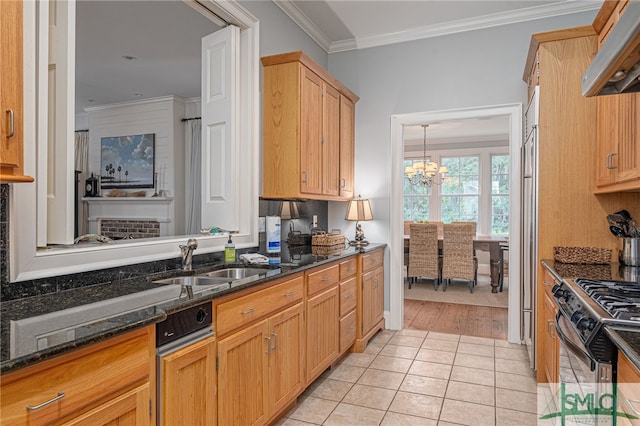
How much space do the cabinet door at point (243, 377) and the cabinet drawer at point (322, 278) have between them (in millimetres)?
556

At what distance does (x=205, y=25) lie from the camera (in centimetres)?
367

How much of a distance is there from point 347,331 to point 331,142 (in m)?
1.62

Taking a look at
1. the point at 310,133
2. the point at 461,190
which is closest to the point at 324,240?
the point at 310,133

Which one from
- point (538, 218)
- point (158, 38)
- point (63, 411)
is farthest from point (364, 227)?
point (63, 411)

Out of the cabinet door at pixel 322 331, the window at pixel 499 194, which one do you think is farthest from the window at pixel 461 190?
the cabinet door at pixel 322 331

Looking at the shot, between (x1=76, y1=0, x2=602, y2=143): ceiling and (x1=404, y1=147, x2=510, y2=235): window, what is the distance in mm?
4768

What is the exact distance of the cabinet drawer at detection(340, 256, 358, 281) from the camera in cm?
312

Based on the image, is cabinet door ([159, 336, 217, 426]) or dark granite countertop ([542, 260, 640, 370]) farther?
cabinet door ([159, 336, 217, 426])

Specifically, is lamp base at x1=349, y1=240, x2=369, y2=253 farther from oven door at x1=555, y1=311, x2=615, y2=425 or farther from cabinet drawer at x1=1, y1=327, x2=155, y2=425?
cabinet drawer at x1=1, y1=327, x2=155, y2=425

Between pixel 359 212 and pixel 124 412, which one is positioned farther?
pixel 359 212

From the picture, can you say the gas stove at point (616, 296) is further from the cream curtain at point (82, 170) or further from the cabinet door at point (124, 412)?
the cream curtain at point (82, 170)

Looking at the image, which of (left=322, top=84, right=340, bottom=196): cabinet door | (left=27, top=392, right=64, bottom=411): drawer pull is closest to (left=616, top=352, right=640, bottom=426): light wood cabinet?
(left=27, top=392, right=64, bottom=411): drawer pull

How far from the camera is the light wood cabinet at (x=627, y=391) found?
1039 mm

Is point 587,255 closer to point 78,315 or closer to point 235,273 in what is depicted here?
point 235,273
